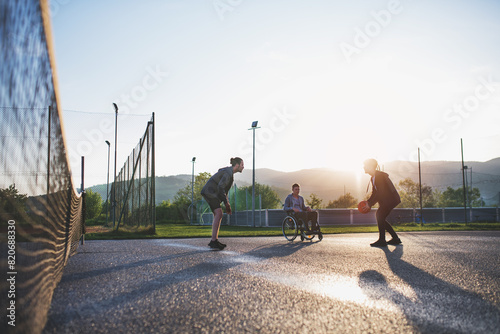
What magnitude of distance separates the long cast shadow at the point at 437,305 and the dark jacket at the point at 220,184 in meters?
3.79

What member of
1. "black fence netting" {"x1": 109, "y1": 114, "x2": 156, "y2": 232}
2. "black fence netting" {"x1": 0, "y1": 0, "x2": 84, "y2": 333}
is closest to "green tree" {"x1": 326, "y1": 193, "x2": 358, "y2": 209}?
"black fence netting" {"x1": 109, "y1": 114, "x2": 156, "y2": 232}

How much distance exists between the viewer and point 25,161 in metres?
2.59

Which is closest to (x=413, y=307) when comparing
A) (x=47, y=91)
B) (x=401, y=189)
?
(x=47, y=91)

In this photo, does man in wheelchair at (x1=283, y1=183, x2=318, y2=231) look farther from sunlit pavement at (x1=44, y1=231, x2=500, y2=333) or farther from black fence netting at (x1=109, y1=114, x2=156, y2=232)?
black fence netting at (x1=109, y1=114, x2=156, y2=232)

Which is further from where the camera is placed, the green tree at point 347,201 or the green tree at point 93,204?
the green tree at point 347,201

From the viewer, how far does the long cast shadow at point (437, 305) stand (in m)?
2.39

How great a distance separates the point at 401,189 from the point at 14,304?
4515 inches

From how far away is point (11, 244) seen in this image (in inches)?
86.7

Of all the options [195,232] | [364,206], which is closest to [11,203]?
[364,206]

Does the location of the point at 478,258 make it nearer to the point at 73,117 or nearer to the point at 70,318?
the point at 70,318

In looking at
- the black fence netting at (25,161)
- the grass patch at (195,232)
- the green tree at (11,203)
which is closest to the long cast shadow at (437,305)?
the black fence netting at (25,161)

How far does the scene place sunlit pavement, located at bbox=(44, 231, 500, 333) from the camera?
2.39 m

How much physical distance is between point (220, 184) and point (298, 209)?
9.53ft

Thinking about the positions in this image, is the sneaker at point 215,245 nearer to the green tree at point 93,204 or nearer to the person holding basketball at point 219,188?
the person holding basketball at point 219,188
